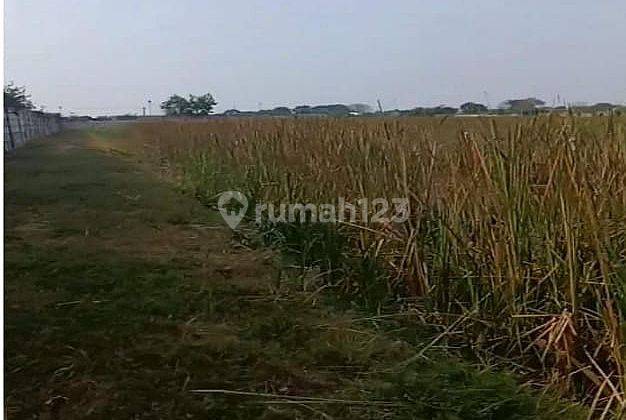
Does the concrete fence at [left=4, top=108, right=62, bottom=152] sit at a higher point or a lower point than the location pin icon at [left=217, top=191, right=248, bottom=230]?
higher

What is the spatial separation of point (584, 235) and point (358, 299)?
1.06m

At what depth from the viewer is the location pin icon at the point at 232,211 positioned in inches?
173

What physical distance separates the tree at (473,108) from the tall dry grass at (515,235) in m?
0.06

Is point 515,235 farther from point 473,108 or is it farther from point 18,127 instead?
point 18,127

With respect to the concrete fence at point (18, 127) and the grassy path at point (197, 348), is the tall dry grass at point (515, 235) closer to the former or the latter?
the grassy path at point (197, 348)

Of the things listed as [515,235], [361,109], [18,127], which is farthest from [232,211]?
[18,127]

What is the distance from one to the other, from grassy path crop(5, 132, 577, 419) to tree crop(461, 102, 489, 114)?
36.8 inches

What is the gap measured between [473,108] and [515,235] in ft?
3.02

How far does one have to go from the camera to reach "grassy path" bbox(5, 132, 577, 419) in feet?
5.79

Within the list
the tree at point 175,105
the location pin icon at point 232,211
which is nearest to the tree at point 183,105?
the tree at point 175,105

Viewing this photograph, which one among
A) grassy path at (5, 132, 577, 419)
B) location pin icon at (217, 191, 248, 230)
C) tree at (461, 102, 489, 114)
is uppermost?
tree at (461, 102, 489, 114)

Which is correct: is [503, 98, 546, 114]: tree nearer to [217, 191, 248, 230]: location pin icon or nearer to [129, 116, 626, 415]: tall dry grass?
[129, 116, 626, 415]: tall dry grass

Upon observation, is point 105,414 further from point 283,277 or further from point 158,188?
point 158,188

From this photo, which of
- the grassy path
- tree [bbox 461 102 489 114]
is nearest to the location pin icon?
the grassy path
